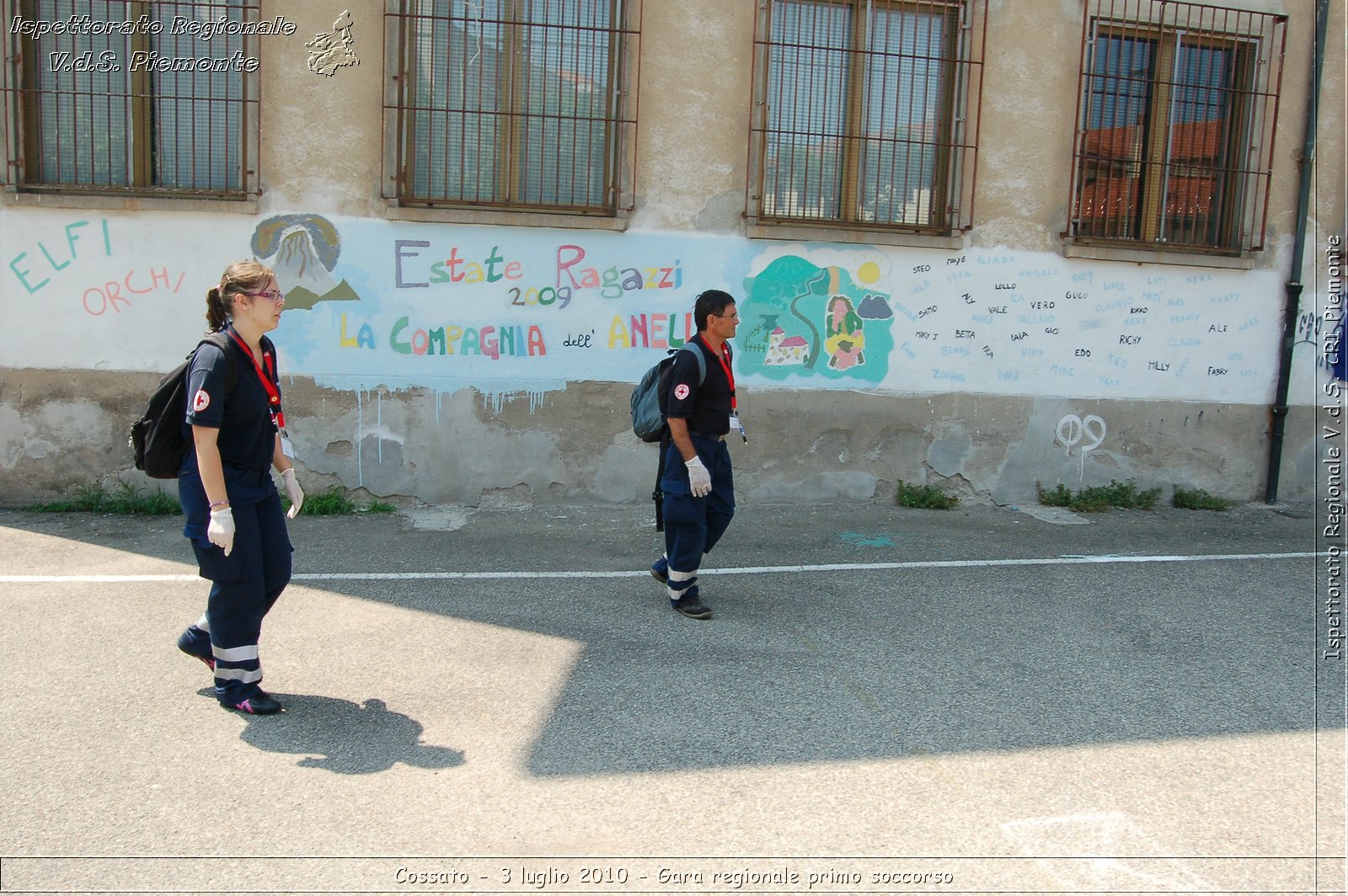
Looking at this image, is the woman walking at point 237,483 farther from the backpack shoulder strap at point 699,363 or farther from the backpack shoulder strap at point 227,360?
the backpack shoulder strap at point 699,363

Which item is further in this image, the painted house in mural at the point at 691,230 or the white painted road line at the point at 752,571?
the painted house in mural at the point at 691,230

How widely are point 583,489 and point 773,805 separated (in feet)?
15.9

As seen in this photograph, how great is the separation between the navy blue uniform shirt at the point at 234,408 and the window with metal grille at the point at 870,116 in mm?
4910

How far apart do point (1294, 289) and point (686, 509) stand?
6409 millimetres

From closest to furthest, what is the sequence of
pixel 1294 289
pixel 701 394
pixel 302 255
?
pixel 701 394, pixel 302 255, pixel 1294 289

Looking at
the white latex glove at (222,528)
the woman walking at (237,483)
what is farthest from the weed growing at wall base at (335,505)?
the white latex glove at (222,528)

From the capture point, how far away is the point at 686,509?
5.32m

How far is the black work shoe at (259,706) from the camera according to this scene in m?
4.05

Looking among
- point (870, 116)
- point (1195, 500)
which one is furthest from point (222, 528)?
point (1195, 500)

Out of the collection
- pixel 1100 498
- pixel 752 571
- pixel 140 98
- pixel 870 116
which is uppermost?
pixel 870 116

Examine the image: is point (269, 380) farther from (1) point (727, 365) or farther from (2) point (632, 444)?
(2) point (632, 444)

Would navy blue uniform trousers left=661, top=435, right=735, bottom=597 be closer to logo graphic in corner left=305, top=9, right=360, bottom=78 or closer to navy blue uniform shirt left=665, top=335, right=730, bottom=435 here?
navy blue uniform shirt left=665, top=335, right=730, bottom=435

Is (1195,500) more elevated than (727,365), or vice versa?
(727,365)

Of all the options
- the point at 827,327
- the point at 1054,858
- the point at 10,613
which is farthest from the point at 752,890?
the point at 827,327
